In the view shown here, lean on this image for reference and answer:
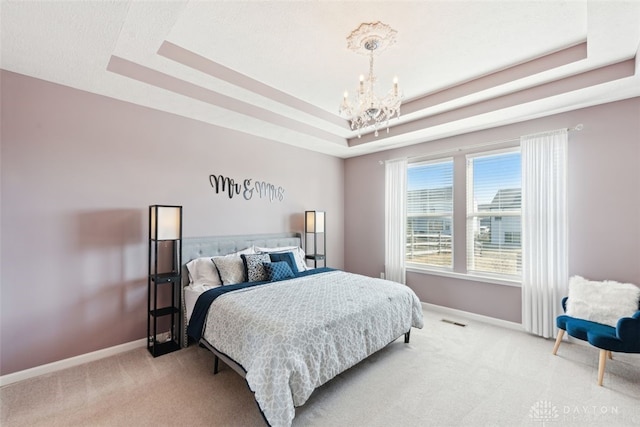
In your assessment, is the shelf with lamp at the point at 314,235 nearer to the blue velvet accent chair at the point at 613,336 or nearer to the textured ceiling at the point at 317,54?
the textured ceiling at the point at 317,54

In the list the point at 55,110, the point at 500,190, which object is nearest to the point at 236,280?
the point at 55,110

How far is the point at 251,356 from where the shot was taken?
2.08 meters

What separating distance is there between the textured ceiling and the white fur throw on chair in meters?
1.96

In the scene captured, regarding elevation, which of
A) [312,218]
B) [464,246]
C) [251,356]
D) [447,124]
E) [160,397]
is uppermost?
[447,124]

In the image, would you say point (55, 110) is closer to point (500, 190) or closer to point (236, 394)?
point (236, 394)

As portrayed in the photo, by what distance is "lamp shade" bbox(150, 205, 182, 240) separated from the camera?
293 cm

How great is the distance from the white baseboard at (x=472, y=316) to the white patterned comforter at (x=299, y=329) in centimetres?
131

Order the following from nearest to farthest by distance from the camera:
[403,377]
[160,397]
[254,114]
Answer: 1. [160,397]
2. [403,377]
3. [254,114]

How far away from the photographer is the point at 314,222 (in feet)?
15.4

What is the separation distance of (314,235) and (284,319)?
280 cm

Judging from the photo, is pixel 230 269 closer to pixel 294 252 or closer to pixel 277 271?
pixel 277 271

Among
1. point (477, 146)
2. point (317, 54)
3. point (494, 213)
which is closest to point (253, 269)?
point (317, 54)

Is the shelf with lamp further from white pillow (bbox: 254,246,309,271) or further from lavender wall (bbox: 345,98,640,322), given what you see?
lavender wall (bbox: 345,98,640,322)

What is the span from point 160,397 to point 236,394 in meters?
0.60
